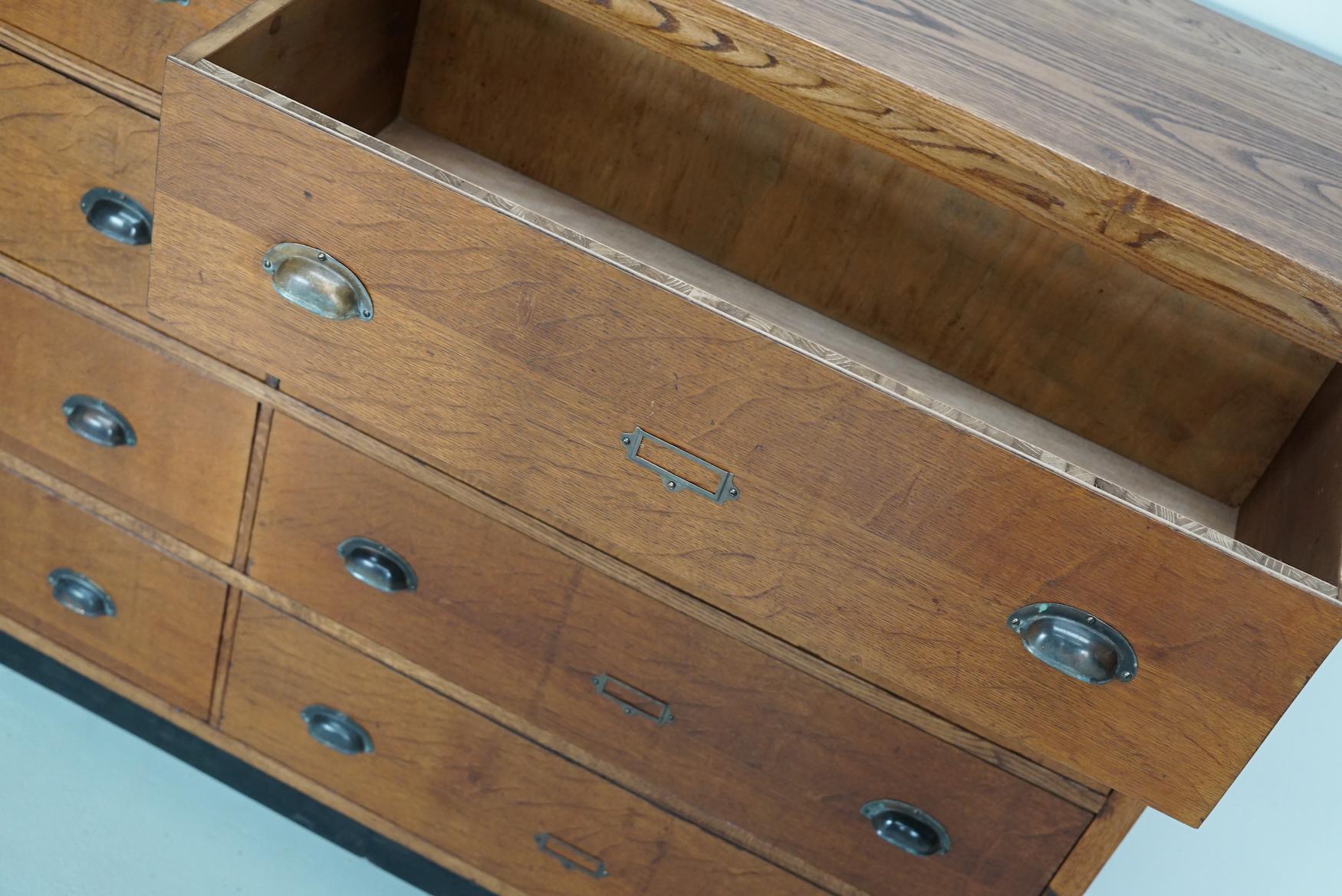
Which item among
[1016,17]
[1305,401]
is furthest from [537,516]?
[1305,401]

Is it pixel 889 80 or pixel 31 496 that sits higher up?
pixel 889 80

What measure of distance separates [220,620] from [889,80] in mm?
789

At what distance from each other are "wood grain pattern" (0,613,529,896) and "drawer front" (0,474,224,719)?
0.03 ft

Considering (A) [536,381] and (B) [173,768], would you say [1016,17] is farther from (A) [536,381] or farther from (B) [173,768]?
(B) [173,768]

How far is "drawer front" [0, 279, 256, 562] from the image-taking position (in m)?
1.14

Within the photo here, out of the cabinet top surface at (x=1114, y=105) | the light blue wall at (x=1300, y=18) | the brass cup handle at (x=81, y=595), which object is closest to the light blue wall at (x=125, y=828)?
the brass cup handle at (x=81, y=595)

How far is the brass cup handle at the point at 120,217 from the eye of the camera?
1.09 meters

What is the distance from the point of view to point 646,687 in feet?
3.45

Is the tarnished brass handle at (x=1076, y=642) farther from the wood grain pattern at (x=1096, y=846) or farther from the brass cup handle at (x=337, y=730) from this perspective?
the brass cup handle at (x=337, y=730)

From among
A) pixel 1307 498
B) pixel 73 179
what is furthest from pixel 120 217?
pixel 1307 498

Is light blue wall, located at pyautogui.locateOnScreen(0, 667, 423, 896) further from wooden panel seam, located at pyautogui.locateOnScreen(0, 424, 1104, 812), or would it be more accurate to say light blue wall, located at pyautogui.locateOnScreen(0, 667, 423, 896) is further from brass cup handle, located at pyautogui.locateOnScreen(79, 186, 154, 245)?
brass cup handle, located at pyautogui.locateOnScreen(79, 186, 154, 245)

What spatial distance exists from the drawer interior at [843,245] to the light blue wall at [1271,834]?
59 centimetres

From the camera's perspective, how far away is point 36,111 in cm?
109

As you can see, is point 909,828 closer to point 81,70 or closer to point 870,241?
point 870,241
